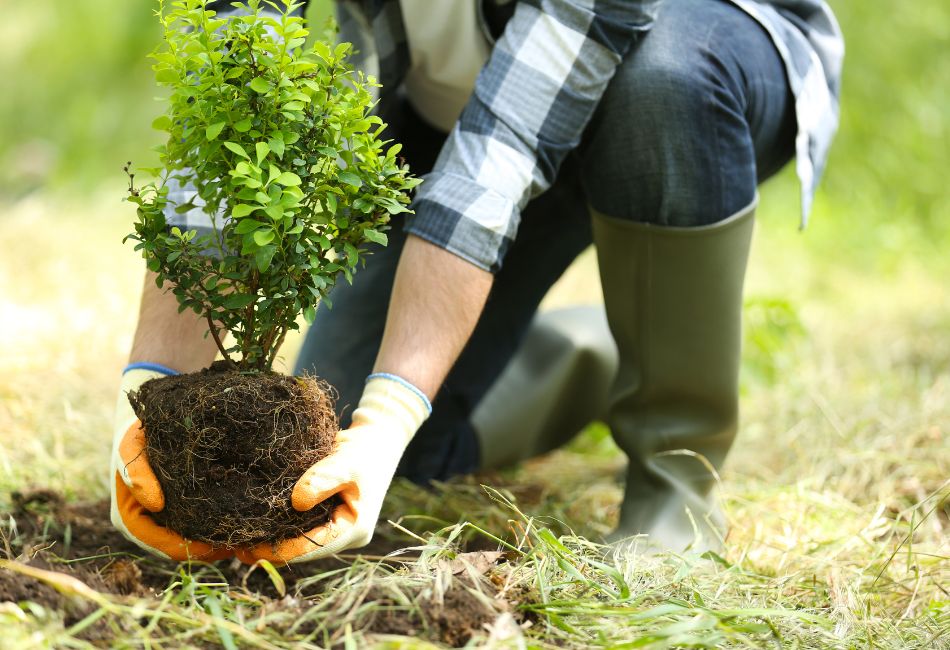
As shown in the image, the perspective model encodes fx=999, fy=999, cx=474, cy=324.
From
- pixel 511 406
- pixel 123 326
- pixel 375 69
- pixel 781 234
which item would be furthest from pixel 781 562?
pixel 781 234

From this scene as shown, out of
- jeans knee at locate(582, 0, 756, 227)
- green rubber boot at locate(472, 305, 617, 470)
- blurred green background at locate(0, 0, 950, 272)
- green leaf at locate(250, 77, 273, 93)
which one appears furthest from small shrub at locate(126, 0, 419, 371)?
blurred green background at locate(0, 0, 950, 272)

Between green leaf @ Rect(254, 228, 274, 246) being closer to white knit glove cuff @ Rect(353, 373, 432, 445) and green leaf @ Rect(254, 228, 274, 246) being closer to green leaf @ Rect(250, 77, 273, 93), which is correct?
green leaf @ Rect(250, 77, 273, 93)

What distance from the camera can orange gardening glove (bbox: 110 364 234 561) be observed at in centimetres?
142

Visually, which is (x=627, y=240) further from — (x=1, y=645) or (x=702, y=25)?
(x=1, y=645)

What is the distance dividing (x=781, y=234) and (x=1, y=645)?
4268 mm

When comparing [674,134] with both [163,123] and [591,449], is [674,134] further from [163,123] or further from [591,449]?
[591,449]

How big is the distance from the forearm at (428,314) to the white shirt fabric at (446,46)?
50 centimetres

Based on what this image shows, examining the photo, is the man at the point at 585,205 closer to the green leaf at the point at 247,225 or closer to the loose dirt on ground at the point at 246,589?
the loose dirt on ground at the point at 246,589

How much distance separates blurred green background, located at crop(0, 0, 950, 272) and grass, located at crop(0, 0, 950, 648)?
0.02 metres

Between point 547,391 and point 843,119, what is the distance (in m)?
3.21

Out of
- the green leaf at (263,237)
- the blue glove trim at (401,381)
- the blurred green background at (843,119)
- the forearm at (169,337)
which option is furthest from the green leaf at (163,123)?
the blurred green background at (843,119)

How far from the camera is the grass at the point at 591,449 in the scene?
4.17 feet

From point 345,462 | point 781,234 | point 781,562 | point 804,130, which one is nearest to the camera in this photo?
point 345,462

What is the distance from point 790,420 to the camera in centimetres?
274
